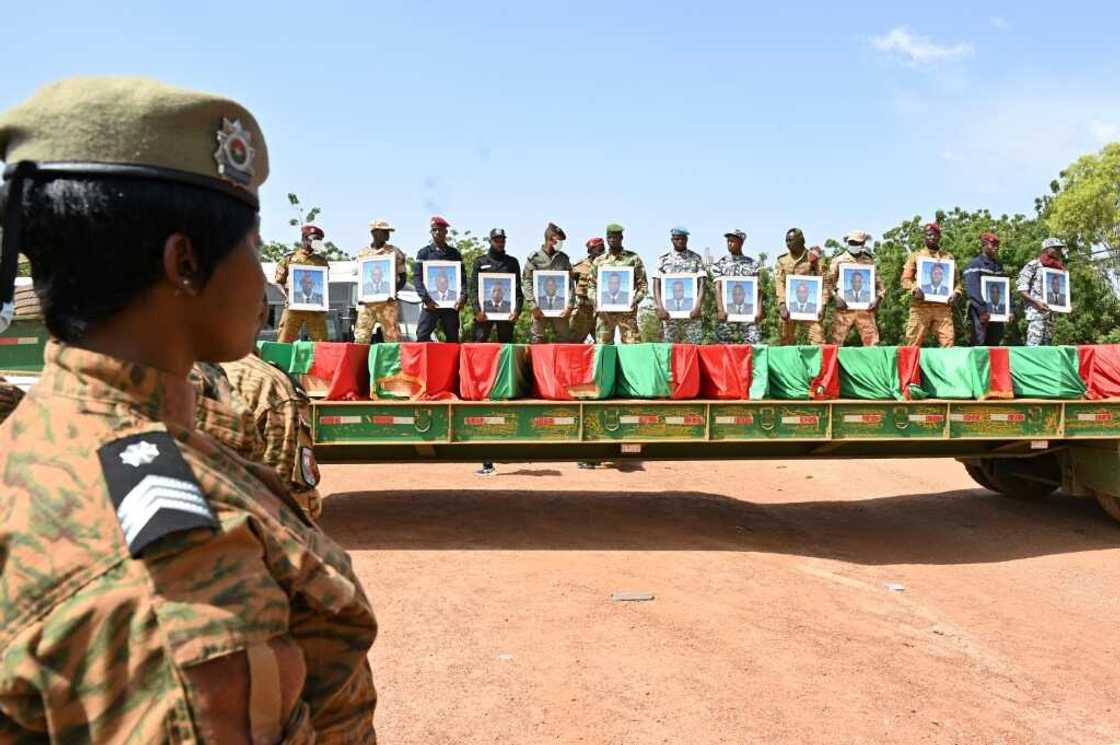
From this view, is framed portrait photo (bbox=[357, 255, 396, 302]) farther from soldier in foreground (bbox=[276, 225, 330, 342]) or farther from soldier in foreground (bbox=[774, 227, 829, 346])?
soldier in foreground (bbox=[774, 227, 829, 346])

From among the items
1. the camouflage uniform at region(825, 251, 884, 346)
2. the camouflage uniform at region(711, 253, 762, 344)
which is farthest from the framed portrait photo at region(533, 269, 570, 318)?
the camouflage uniform at region(825, 251, 884, 346)

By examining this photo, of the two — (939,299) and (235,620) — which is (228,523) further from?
(939,299)

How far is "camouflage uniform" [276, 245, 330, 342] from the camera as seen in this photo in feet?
31.9

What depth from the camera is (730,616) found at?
5.83 meters

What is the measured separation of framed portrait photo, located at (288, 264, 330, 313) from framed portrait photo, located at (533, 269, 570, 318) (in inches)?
92.7

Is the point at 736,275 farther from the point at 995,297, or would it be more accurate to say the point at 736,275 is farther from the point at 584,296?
the point at 995,297

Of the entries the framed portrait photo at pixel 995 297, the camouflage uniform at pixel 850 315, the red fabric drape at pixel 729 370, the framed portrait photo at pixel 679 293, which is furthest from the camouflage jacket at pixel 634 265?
the framed portrait photo at pixel 995 297

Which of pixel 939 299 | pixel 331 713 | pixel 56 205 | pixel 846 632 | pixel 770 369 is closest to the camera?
pixel 56 205

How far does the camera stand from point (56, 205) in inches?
34.9

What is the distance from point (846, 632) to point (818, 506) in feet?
17.3

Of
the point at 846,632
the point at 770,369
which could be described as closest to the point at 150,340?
the point at 846,632

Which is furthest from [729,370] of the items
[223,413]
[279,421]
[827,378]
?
[223,413]

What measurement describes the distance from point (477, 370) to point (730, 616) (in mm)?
3352

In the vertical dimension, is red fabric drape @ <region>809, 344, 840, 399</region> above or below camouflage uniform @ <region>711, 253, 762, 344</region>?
below
